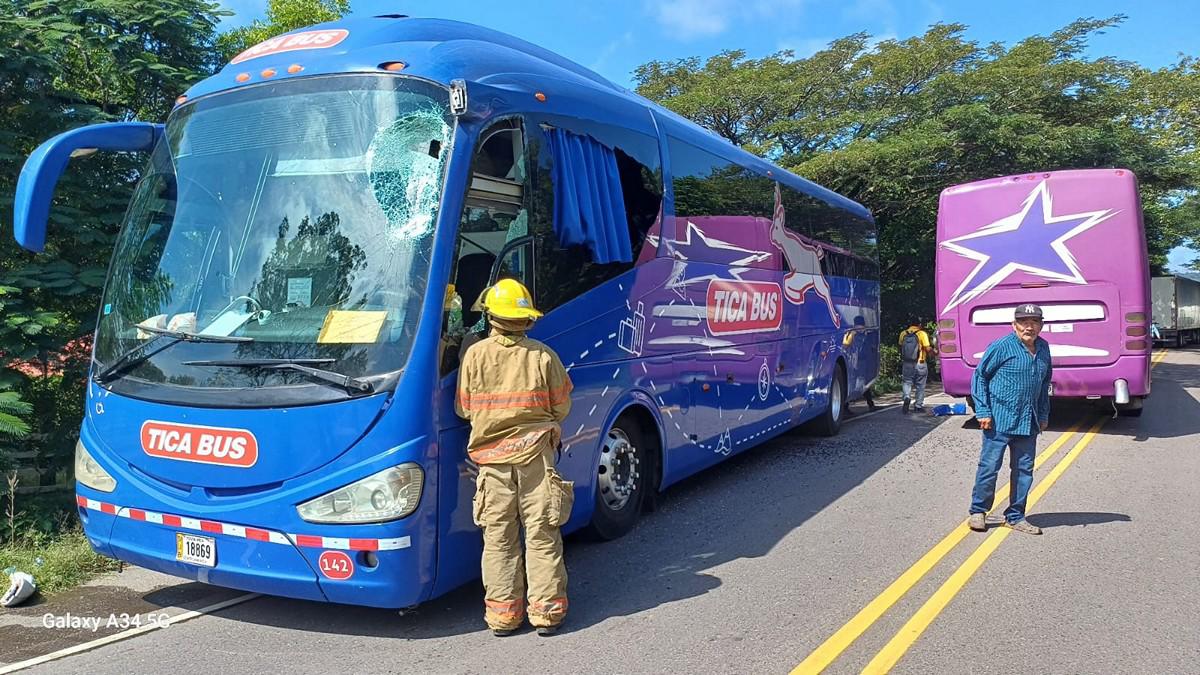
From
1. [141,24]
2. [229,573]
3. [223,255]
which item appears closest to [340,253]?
[223,255]

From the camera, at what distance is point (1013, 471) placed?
6.65 meters

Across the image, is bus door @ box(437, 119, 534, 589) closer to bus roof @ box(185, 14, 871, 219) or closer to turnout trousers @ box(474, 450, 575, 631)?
turnout trousers @ box(474, 450, 575, 631)

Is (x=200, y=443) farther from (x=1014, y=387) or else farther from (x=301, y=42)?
(x=1014, y=387)

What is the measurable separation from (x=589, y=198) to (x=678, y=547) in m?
2.65

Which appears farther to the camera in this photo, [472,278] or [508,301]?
[472,278]

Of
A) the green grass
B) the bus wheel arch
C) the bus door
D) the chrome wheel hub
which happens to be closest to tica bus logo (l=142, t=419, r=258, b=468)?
the bus door

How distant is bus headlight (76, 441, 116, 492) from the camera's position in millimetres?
4703

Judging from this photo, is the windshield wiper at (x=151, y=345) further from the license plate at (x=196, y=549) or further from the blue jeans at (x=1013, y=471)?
the blue jeans at (x=1013, y=471)

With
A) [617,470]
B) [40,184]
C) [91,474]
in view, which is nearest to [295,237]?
[40,184]

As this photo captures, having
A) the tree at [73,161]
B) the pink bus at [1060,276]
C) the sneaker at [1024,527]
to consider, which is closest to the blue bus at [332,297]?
the tree at [73,161]

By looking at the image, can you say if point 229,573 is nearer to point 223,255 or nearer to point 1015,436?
point 223,255

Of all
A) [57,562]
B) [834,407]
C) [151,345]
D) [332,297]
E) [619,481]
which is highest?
[332,297]

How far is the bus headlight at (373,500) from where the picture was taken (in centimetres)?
412

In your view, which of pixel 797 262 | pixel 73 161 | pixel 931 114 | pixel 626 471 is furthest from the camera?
pixel 931 114
